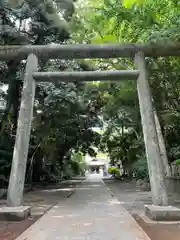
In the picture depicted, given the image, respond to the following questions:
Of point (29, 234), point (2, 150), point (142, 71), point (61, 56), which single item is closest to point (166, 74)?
point (142, 71)

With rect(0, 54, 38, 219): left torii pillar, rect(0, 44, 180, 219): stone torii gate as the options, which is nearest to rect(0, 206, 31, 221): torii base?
rect(0, 54, 38, 219): left torii pillar

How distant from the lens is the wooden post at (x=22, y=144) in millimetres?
7898

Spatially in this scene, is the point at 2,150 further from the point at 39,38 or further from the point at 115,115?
the point at 115,115

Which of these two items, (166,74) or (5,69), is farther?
(5,69)

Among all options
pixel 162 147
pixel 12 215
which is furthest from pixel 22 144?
pixel 162 147

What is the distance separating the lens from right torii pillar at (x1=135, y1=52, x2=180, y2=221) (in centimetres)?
742

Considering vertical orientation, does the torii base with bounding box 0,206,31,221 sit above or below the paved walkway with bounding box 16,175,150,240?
above

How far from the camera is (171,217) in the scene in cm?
740

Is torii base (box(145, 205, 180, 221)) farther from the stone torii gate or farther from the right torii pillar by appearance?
the stone torii gate

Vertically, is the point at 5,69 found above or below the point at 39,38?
below

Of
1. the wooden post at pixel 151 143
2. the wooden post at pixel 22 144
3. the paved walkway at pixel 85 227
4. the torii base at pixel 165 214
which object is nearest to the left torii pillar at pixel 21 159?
the wooden post at pixel 22 144

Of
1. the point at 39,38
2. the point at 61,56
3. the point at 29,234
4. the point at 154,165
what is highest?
the point at 39,38

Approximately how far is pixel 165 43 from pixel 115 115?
1383 centimetres

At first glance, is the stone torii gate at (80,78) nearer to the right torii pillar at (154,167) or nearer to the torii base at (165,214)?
the right torii pillar at (154,167)
